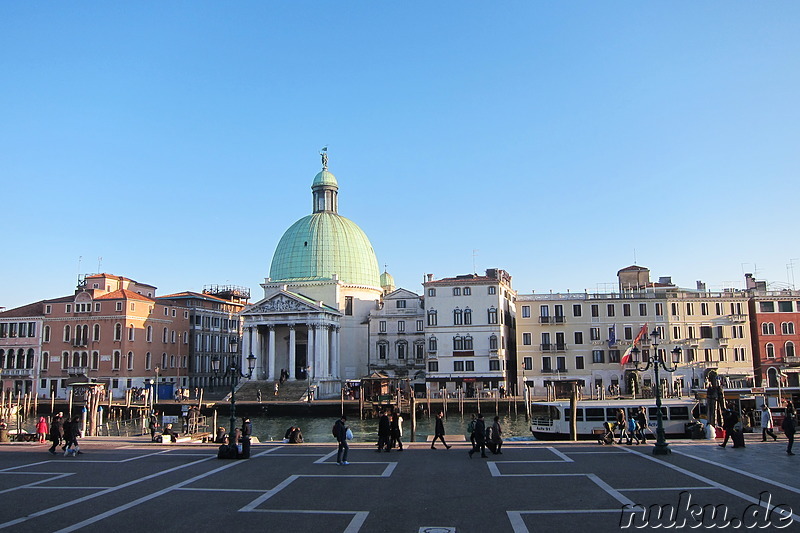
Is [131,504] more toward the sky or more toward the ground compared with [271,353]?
more toward the ground

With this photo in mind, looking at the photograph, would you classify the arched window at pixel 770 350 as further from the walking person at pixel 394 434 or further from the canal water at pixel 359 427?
the walking person at pixel 394 434

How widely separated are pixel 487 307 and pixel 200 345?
37.5 meters

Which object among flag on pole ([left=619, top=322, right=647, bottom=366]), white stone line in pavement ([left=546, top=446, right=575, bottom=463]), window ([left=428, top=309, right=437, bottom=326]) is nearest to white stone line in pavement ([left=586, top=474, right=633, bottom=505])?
white stone line in pavement ([left=546, top=446, right=575, bottom=463])

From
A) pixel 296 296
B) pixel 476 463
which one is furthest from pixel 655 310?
pixel 476 463

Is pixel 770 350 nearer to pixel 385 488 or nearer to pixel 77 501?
pixel 385 488

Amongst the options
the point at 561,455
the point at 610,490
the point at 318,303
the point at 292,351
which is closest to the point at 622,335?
the point at 318,303

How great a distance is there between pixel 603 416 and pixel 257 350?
4858 centimetres

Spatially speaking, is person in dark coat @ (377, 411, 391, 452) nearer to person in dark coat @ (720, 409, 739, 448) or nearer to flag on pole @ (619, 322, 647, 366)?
flag on pole @ (619, 322, 647, 366)

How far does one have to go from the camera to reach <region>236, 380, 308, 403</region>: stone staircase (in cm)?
6724

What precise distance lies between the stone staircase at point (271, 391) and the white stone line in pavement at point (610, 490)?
50253mm

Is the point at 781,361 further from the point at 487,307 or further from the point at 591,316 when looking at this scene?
the point at 487,307

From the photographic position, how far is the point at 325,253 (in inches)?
3219

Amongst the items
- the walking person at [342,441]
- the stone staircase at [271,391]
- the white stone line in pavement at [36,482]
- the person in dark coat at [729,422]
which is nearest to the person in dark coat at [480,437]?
the walking person at [342,441]

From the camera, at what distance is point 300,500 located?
16.0 m
